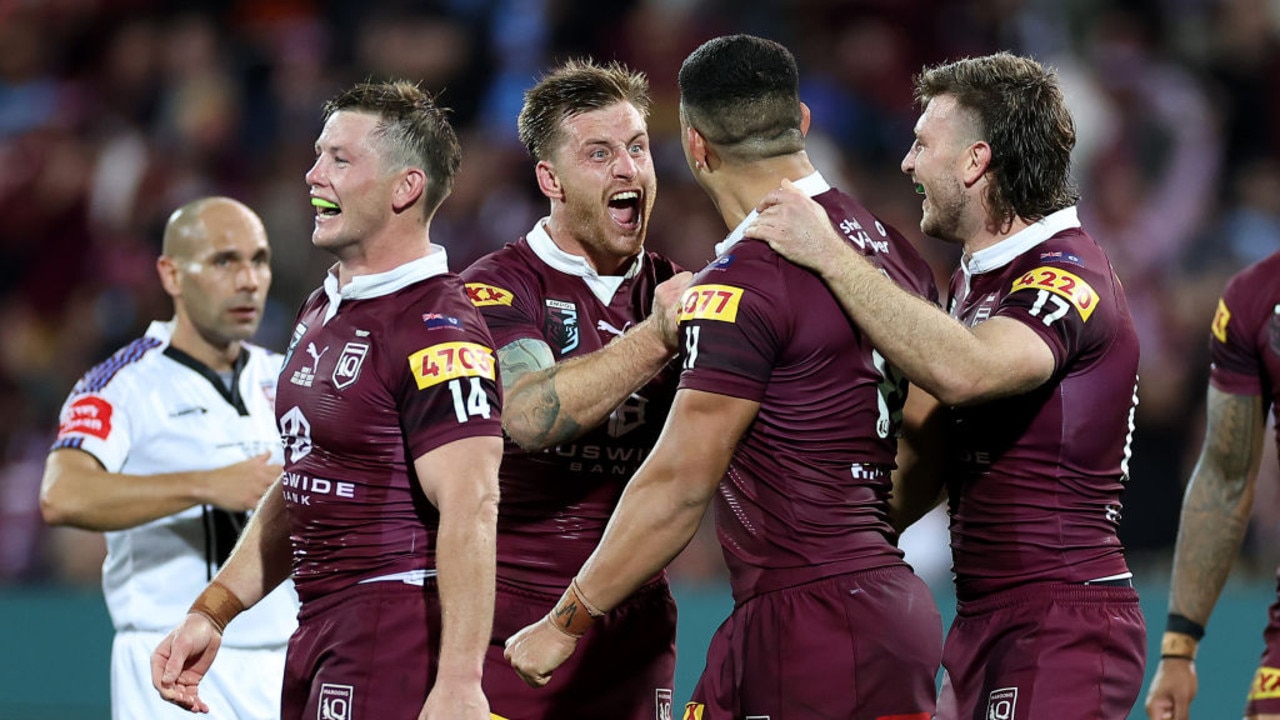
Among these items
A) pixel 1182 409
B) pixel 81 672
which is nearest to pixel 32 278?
pixel 81 672

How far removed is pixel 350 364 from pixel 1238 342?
301 cm

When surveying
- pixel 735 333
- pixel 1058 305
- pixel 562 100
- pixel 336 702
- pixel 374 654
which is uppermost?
pixel 562 100

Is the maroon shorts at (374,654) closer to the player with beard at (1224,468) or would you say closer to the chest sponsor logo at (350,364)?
the chest sponsor logo at (350,364)

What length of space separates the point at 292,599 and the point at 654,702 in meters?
1.81

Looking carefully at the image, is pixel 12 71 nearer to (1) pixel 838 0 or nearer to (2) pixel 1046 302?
(1) pixel 838 0

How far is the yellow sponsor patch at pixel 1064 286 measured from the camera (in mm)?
4781

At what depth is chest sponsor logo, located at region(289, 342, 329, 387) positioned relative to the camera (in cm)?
483

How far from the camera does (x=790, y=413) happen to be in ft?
15.3

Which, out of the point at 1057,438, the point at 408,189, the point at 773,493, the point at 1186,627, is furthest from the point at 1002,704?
the point at 408,189

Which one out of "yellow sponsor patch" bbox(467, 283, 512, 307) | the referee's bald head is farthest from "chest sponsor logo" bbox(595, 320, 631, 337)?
the referee's bald head

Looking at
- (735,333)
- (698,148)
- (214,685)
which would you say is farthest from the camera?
(214,685)

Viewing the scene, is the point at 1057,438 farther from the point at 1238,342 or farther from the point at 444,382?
the point at 444,382

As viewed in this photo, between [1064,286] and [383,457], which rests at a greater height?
[1064,286]

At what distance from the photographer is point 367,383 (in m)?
4.71
